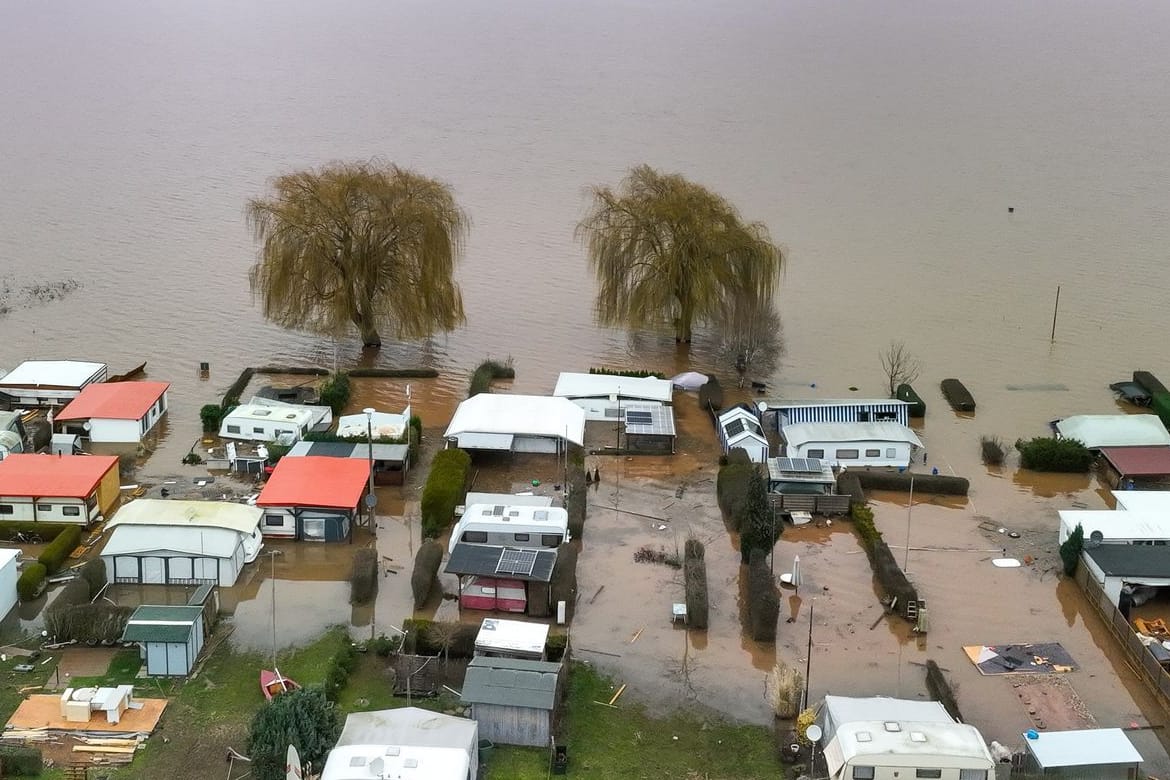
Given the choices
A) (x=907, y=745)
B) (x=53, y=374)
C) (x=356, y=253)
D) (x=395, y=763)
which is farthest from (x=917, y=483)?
(x=53, y=374)

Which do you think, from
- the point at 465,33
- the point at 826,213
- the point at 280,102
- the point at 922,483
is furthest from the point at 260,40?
the point at 922,483

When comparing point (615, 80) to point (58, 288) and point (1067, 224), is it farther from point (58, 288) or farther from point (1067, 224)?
point (58, 288)

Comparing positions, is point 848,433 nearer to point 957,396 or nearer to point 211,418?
point 957,396

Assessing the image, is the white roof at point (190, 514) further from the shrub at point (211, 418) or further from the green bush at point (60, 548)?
the shrub at point (211, 418)

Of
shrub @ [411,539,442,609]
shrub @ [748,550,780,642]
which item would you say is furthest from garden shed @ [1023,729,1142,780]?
shrub @ [411,539,442,609]

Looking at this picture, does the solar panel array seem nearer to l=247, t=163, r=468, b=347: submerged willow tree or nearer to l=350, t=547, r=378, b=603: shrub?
l=350, t=547, r=378, b=603: shrub

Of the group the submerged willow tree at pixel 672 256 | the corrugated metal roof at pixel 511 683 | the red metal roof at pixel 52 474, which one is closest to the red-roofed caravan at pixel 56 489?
the red metal roof at pixel 52 474
